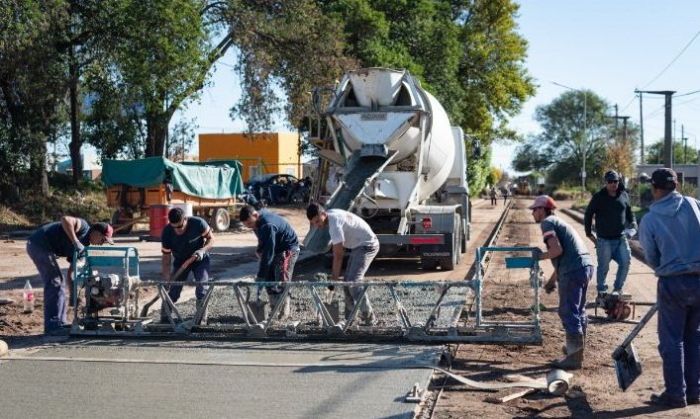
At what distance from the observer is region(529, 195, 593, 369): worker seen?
26.8 ft

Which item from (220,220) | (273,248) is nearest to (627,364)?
(273,248)

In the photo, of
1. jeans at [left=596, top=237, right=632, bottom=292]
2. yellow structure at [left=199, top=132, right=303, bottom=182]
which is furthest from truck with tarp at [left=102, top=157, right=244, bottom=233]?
yellow structure at [left=199, top=132, right=303, bottom=182]

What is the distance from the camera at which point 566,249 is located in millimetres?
8352

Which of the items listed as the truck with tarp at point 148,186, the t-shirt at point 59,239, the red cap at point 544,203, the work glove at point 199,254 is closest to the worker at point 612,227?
the red cap at point 544,203

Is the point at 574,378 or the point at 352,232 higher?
the point at 352,232

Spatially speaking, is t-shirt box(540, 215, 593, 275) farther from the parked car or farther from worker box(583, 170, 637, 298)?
the parked car

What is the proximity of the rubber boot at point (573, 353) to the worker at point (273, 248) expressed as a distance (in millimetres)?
3159

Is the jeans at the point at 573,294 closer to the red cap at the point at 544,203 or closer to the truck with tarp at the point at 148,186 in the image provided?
the red cap at the point at 544,203

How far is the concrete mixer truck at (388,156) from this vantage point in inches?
628

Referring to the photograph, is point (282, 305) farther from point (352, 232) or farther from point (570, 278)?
point (570, 278)

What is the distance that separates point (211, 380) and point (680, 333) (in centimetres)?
404

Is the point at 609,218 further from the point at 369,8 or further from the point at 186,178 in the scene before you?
the point at 369,8

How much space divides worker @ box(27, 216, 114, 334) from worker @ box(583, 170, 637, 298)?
638 centimetres

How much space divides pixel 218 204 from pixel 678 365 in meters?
24.2
